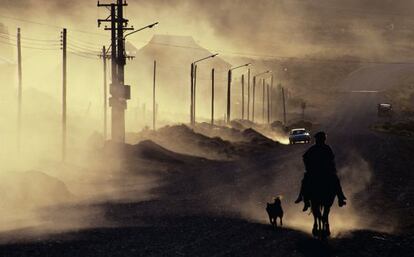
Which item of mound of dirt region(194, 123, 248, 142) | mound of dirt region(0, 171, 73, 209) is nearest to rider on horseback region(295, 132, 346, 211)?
mound of dirt region(0, 171, 73, 209)

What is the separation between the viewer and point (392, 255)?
18.7 m

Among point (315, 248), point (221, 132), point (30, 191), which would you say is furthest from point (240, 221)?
point (221, 132)

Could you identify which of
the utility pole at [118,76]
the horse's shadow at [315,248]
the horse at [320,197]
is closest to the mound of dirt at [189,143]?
the utility pole at [118,76]

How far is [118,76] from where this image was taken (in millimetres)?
69500

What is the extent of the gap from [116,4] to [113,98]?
302 inches

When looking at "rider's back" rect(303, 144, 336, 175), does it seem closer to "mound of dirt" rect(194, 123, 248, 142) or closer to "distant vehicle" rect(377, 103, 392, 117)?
"mound of dirt" rect(194, 123, 248, 142)

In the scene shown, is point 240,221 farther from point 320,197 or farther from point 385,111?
point 385,111

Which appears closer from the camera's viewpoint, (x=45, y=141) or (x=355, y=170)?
(x=355, y=170)

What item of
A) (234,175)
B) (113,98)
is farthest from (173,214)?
(113,98)

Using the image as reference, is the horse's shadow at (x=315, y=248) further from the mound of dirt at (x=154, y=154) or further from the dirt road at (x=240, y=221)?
the mound of dirt at (x=154, y=154)

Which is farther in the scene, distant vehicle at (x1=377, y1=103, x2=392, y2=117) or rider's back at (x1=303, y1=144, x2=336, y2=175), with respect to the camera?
distant vehicle at (x1=377, y1=103, x2=392, y2=117)

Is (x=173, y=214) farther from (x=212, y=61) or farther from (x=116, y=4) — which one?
(x=212, y=61)

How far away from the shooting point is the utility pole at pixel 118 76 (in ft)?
225

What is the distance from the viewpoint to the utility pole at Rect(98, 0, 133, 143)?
225 ft
